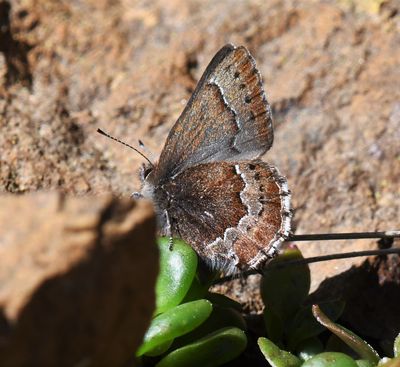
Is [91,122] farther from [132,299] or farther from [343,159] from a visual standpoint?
[132,299]

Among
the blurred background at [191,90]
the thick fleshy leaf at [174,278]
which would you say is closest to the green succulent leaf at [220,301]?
the thick fleshy leaf at [174,278]

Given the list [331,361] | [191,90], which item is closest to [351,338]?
[331,361]

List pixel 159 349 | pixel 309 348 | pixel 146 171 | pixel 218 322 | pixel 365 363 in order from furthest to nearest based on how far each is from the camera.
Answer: pixel 146 171 < pixel 309 348 < pixel 218 322 < pixel 365 363 < pixel 159 349

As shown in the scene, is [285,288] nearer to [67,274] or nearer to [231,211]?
[231,211]

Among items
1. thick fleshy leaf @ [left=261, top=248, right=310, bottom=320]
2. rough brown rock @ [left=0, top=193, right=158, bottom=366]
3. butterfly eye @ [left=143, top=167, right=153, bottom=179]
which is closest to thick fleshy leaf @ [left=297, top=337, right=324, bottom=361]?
thick fleshy leaf @ [left=261, top=248, right=310, bottom=320]

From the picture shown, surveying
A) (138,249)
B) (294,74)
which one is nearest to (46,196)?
(138,249)

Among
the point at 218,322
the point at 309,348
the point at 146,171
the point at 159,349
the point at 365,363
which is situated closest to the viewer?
the point at 159,349
